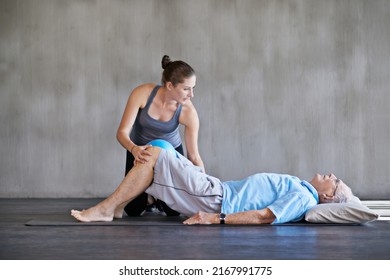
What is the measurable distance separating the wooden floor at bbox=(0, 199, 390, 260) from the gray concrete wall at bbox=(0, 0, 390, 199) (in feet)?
7.90

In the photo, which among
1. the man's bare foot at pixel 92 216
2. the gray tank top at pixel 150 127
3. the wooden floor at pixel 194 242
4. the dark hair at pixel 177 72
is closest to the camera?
the wooden floor at pixel 194 242

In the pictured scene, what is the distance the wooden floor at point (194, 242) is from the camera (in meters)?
2.71

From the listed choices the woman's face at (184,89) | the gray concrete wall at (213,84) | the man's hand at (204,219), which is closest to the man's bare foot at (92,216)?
the man's hand at (204,219)

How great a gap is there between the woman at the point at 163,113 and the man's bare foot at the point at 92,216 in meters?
0.38

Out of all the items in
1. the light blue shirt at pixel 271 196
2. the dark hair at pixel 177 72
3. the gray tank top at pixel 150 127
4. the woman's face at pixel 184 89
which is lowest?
the light blue shirt at pixel 271 196

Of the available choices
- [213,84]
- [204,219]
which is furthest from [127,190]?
[213,84]

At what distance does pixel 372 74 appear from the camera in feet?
20.7

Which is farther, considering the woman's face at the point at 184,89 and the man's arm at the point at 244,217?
the woman's face at the point at 184,89

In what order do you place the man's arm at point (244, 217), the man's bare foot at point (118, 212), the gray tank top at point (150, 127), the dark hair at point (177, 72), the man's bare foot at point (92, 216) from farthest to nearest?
the gray tank top at point (150, 127) < the dark hair at point (177, 72) < the man's bare foot at point (118, 212) < the man's bare foot at point (92, 216) < the man's arm at point (244, 217)

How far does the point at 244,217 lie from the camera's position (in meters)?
3.60

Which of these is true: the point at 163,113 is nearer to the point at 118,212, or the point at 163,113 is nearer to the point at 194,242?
the point at 118,212

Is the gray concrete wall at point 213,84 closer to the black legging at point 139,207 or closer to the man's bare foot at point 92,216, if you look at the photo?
the black legging at point 139,207
